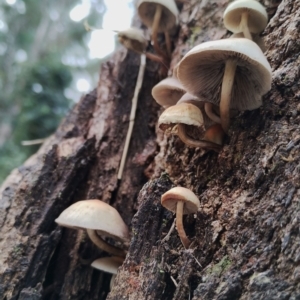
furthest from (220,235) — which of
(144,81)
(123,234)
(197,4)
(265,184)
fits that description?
(197,4)

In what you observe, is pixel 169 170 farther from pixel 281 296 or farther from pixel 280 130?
pixel 281 296

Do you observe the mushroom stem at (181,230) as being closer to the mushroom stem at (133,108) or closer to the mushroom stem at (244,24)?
the mushroom stem at (133,108)

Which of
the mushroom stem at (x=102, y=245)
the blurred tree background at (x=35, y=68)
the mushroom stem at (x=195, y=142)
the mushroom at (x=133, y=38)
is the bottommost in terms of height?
the mushroom stem at (x=102, y=245)

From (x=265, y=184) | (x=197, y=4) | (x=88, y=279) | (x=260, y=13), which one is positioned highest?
(x=197, y=4)

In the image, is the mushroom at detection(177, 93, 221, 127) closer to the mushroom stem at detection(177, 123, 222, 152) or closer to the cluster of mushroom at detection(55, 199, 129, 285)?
the mushroom stem at detection(177, 123, 222, 152)

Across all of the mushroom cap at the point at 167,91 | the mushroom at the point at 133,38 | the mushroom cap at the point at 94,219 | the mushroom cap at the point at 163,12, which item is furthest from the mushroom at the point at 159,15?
the mushroom cap at the point at 94,219

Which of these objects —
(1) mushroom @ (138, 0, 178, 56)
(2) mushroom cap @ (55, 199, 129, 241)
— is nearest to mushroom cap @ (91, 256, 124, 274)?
(2) mushroom cap @ (55, 199, 129, 241)

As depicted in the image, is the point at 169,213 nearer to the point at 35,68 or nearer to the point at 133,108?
the point at 133,108
